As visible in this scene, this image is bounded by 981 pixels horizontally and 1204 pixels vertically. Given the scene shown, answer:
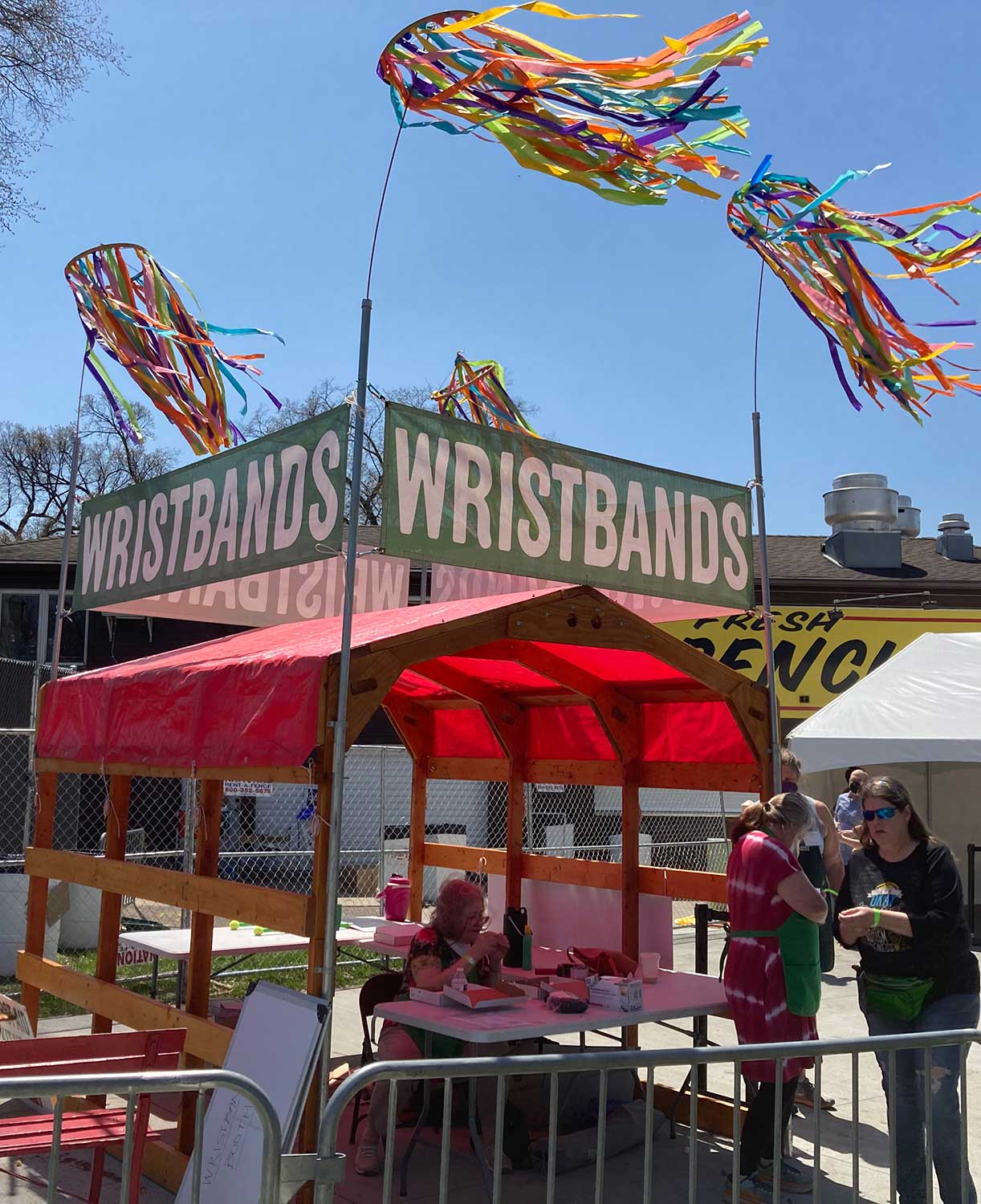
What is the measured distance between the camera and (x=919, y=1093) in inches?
180

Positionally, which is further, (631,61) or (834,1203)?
(834,1203)

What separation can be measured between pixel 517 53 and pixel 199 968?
14.4 ft

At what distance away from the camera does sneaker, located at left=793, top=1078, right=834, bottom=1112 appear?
21.5 ft

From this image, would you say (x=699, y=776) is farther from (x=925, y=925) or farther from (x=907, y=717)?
(x=907, y=717)

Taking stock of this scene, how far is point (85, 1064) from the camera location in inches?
177

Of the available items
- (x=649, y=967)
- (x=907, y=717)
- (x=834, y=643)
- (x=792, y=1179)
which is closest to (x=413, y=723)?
(x=649, y=967)

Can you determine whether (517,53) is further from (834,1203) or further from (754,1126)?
(834,1203)

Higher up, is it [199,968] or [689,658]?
[689,658]

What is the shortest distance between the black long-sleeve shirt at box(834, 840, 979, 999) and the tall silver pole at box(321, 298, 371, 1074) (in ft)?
6.77

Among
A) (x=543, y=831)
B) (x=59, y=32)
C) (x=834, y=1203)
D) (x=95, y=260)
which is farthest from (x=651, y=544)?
(x=543, y=831)

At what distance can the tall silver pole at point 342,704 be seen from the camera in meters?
4.44

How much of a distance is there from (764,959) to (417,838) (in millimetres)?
4344

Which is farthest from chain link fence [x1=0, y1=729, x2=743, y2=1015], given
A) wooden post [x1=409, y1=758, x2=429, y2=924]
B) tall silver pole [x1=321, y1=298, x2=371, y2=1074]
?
tall silver pole [x1=321, y1=298, x2=371, y2=1074]

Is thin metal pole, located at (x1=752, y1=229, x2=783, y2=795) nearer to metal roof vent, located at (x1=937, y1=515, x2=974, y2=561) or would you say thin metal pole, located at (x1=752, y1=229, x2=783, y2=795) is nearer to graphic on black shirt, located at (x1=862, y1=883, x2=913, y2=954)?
graphic on black shirt, located at (x1=862, y1=883, x2=913, y2=954)
